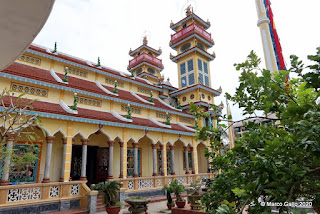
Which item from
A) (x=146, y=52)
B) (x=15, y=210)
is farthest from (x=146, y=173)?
(x=146, y=52)

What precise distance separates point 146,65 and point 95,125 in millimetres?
16353

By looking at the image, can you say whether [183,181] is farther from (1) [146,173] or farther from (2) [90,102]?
(2) [90,102]

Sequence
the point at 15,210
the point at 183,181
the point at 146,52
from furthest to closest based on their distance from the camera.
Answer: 1. the point at 146,52
2. the point at 183,181
3. the point at 15,210

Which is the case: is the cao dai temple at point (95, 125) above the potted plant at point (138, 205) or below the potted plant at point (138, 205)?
above

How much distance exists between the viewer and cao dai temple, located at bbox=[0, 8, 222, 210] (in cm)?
920

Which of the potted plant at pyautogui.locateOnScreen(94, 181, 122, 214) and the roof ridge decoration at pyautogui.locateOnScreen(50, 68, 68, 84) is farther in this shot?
the roof ridge decoration at pyautogui.locateOnScreen(50, 68, 68, 84)

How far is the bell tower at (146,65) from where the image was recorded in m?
25.8

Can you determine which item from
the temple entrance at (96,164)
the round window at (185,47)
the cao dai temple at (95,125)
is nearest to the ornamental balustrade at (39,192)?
the cao dai temple at (95,125)

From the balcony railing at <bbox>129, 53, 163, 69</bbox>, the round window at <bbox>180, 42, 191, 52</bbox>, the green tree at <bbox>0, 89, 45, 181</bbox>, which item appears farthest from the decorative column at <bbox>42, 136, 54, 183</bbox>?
the balcony railing at <bbox>129, 53, 163, 69</bbox>

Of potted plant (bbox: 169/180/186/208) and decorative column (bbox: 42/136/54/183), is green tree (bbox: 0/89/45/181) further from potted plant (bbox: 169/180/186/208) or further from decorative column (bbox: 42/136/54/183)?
potted plant (bbox: 169/180/186/208)

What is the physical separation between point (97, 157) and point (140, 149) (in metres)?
3.16

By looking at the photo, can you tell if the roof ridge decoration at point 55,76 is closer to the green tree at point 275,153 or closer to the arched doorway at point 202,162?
the green tree at point 275,153

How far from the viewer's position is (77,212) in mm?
8438

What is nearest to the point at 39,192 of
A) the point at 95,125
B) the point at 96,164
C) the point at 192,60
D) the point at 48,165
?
the point at 48,165
